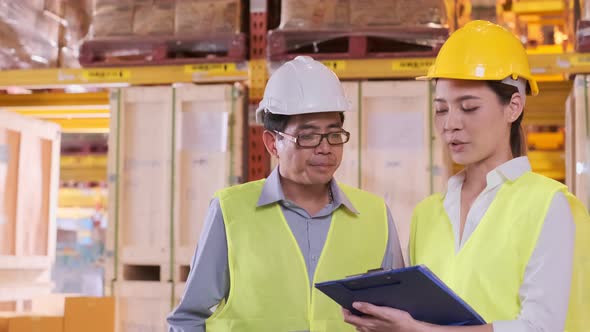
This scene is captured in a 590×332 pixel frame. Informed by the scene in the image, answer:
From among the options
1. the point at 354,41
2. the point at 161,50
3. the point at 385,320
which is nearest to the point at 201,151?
the point at 161,50

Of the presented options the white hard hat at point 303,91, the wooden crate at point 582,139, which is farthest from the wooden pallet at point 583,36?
the white hard hat at point 303,91

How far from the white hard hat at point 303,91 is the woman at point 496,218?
429mm

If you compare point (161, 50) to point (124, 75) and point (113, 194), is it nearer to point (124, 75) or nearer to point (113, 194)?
point (124, 75)

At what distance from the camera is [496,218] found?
241 cm

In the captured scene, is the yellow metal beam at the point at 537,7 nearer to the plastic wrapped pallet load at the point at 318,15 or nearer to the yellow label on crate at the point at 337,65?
the plastic wrapped pallet load at the point at 318,15

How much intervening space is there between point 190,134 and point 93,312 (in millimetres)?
1322

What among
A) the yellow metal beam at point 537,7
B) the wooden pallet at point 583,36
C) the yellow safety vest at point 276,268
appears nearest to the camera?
the yellow safety vest at point 276,268

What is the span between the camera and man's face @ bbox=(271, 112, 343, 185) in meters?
2.88

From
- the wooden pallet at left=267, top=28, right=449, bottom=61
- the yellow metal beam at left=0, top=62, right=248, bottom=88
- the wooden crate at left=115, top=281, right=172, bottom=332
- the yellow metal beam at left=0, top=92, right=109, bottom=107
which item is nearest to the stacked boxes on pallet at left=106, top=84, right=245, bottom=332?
the wooden crate at left=115, top=281, right=172, bottom=332

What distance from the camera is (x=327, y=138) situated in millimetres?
2887

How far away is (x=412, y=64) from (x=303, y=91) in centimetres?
273

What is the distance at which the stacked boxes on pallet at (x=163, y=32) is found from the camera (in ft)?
18.8

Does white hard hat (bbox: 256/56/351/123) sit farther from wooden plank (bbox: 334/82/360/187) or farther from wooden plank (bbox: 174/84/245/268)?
wooden plank (bbox: 174/84/245/268)

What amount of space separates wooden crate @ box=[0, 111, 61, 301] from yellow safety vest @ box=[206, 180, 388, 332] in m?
3.60
